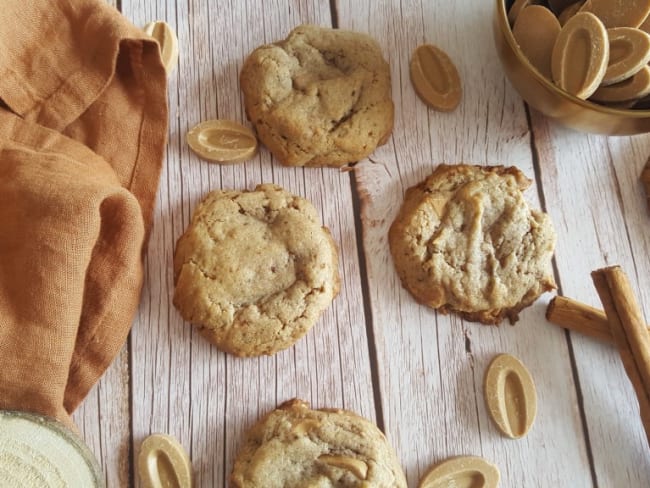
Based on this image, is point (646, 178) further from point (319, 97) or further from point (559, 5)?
point (319, 97)

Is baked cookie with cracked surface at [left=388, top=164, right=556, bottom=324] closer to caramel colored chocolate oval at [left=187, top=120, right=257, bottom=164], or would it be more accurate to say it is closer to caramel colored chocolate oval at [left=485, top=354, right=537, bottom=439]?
caramel colored chocolate oval at [left=485, top=354, right=537, bottom=439]

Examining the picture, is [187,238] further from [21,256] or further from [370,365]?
[370,365]

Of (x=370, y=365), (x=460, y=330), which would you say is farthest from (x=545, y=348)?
(x=370, y=365)

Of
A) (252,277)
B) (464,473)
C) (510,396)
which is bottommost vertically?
(464,473)

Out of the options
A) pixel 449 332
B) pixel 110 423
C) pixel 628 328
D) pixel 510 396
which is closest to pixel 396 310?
pixel 449 332

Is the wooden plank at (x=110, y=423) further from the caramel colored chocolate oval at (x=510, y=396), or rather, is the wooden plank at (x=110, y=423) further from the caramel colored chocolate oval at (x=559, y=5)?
the caramel colored chocolate oval at (x=559, y=5)

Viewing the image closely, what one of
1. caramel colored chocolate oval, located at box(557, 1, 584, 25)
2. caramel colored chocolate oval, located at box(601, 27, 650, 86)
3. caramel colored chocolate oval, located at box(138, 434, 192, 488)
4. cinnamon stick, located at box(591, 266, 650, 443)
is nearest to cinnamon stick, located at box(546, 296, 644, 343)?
cinnamon stick, located at box(591, 266, 650, 443)
